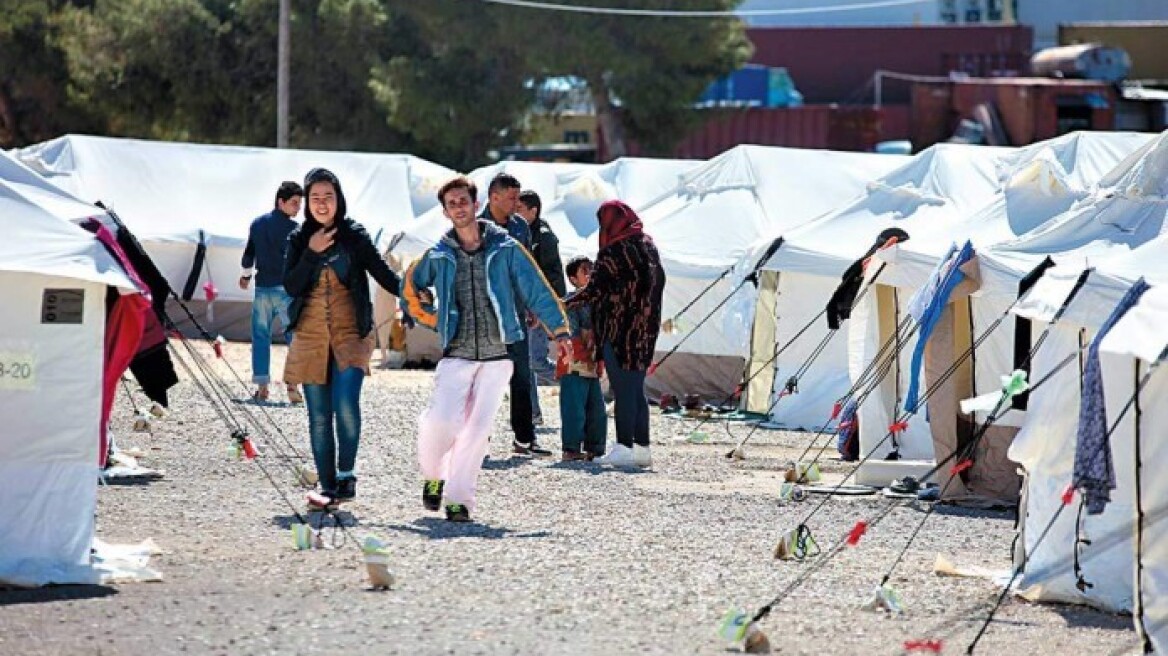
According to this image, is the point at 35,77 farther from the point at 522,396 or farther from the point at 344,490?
the point at 344,490

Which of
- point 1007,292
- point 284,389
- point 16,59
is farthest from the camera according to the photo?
point 16,59

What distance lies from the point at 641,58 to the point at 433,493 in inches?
1347

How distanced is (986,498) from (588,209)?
11.8 metres

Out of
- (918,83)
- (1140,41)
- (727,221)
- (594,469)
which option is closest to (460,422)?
(594,469)

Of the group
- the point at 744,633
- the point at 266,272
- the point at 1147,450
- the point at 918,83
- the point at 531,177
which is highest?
the point at 918,83

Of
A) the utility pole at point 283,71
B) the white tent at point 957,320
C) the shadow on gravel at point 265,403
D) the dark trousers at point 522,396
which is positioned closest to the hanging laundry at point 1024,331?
the white tent at point 957,320

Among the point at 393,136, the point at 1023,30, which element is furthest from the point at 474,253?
the point at 1023,30

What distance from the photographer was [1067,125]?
1801 inches

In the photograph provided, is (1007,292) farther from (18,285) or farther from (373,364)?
(373,364)

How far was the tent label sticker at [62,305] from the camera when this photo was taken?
8.91 m

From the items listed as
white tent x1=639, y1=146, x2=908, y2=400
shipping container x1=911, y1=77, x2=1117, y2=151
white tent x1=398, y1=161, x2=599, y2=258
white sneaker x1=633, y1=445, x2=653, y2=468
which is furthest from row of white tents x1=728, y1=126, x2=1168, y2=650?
shipping container x1=911, y1=77, x2=1117, y2=151

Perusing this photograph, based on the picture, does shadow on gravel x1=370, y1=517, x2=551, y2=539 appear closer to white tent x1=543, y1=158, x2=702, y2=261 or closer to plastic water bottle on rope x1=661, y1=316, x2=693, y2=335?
plastic water bottle on rope x1=661, y1=316, x2=693, y2=335

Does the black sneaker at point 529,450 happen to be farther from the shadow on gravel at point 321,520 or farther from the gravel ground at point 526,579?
the shadow on gravel at point 321,520

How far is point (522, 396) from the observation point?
47.4 feet
